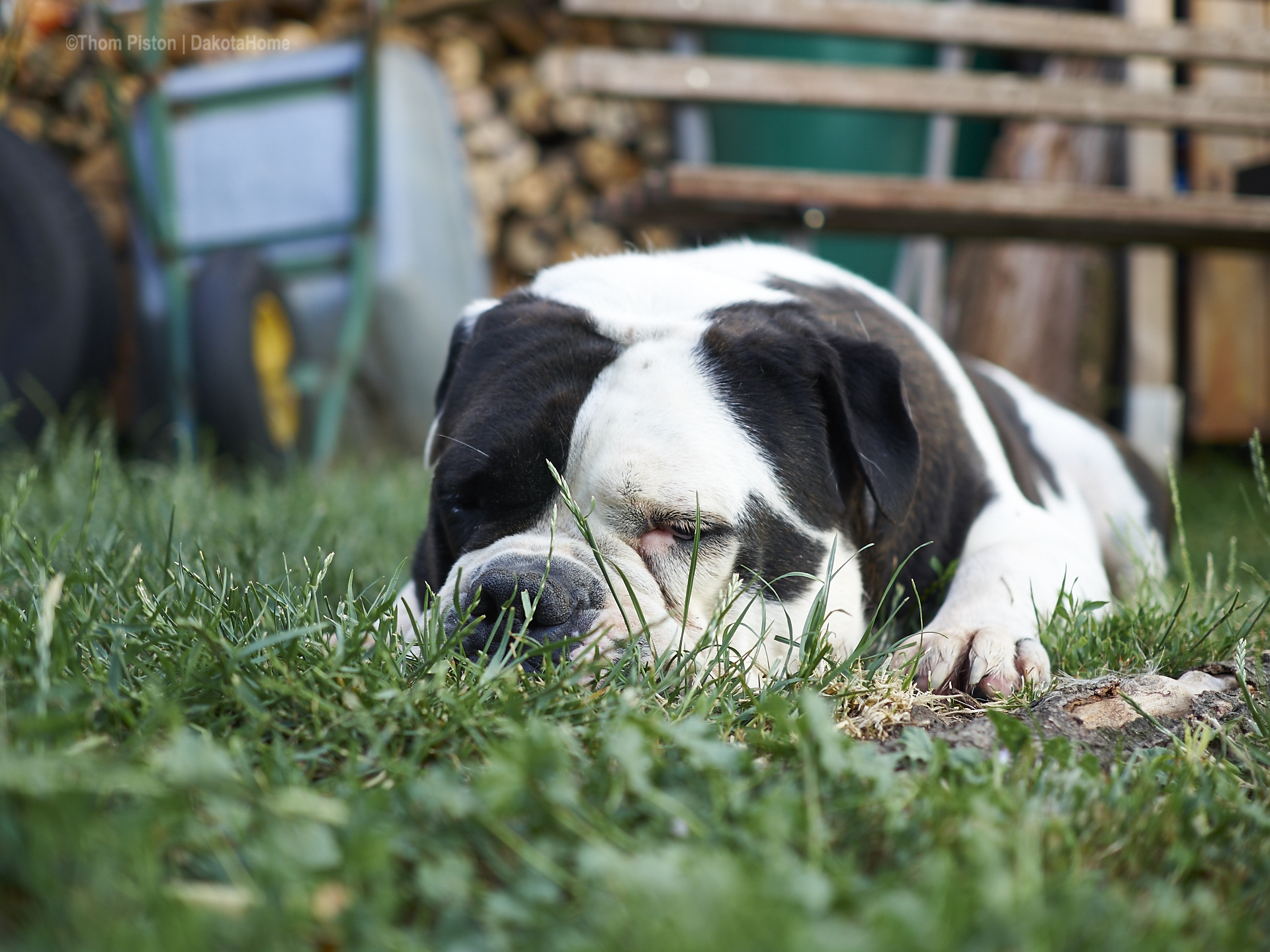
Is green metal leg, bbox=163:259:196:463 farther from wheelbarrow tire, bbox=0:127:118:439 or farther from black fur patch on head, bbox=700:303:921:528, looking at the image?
black fur patch on head, bbox=700:303:921:528

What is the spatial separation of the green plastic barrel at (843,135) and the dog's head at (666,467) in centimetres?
439

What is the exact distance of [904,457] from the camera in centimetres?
191

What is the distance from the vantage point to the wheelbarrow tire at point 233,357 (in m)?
4.24

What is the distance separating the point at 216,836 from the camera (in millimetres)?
940

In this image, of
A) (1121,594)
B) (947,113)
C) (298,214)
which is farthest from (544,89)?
(1121,594)

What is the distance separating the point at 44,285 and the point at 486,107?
2.95 m

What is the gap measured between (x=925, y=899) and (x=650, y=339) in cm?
128

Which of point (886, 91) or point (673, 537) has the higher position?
point (886, 91)

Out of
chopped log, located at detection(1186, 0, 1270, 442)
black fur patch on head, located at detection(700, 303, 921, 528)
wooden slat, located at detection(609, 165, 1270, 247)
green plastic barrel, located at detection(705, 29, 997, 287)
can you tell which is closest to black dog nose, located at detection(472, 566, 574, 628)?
black fur patch on head, located at detection(700, 303, 921, 528)

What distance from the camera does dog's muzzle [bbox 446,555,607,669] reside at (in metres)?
1.54

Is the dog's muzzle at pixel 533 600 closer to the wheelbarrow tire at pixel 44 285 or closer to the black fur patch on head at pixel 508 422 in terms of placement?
the black fur patch on head at pixel 508 422

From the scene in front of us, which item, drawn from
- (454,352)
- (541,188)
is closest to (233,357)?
(454,352)

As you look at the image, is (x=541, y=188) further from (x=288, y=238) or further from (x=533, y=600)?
(x=533, y=600)

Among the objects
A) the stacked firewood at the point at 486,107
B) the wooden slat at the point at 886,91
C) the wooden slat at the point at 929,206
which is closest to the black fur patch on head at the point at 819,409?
the wooden slat at the point at 929,206
